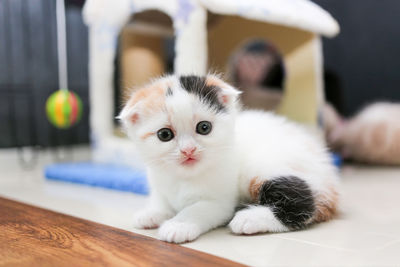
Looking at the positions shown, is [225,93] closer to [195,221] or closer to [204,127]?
[204,127]

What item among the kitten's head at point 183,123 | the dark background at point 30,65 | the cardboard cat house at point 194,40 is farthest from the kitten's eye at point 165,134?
the dark background at point 30,65

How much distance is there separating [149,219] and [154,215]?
2cm

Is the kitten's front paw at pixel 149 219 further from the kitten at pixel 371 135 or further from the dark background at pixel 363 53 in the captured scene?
the dark background at pixel 363 53

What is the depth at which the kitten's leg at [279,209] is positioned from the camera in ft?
3.52

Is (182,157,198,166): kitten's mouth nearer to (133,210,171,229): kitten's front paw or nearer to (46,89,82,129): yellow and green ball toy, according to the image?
(133,210,171,229): kitten's front paw

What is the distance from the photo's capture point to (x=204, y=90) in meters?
1.10

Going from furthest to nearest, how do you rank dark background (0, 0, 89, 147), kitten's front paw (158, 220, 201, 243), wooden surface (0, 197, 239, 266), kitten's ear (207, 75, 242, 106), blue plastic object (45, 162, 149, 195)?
dark background (0, 0, 89, 147)
blue plastic object (45, 162, 149, 195)
kitten's ear (207, 75, 242, 106)
kitten's front paw (158, 220, 201, 243)
wooden surface (0, 197, 239, 266)

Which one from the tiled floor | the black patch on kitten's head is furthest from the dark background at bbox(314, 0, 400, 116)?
the black patch on kitten's head

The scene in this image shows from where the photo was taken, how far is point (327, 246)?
3.21ft

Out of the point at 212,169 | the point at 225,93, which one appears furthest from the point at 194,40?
the point at 212,169

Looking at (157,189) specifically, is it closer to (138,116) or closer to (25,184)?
(138,116)

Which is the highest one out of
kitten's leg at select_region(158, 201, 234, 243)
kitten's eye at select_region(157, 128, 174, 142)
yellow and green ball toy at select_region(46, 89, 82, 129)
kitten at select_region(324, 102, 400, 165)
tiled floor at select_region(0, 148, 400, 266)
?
yellow and green ball toy at select_region(46, 89, 82, 129)

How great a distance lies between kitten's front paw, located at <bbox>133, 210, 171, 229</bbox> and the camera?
1.18m

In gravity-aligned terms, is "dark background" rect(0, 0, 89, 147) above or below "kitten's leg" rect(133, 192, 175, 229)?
above
